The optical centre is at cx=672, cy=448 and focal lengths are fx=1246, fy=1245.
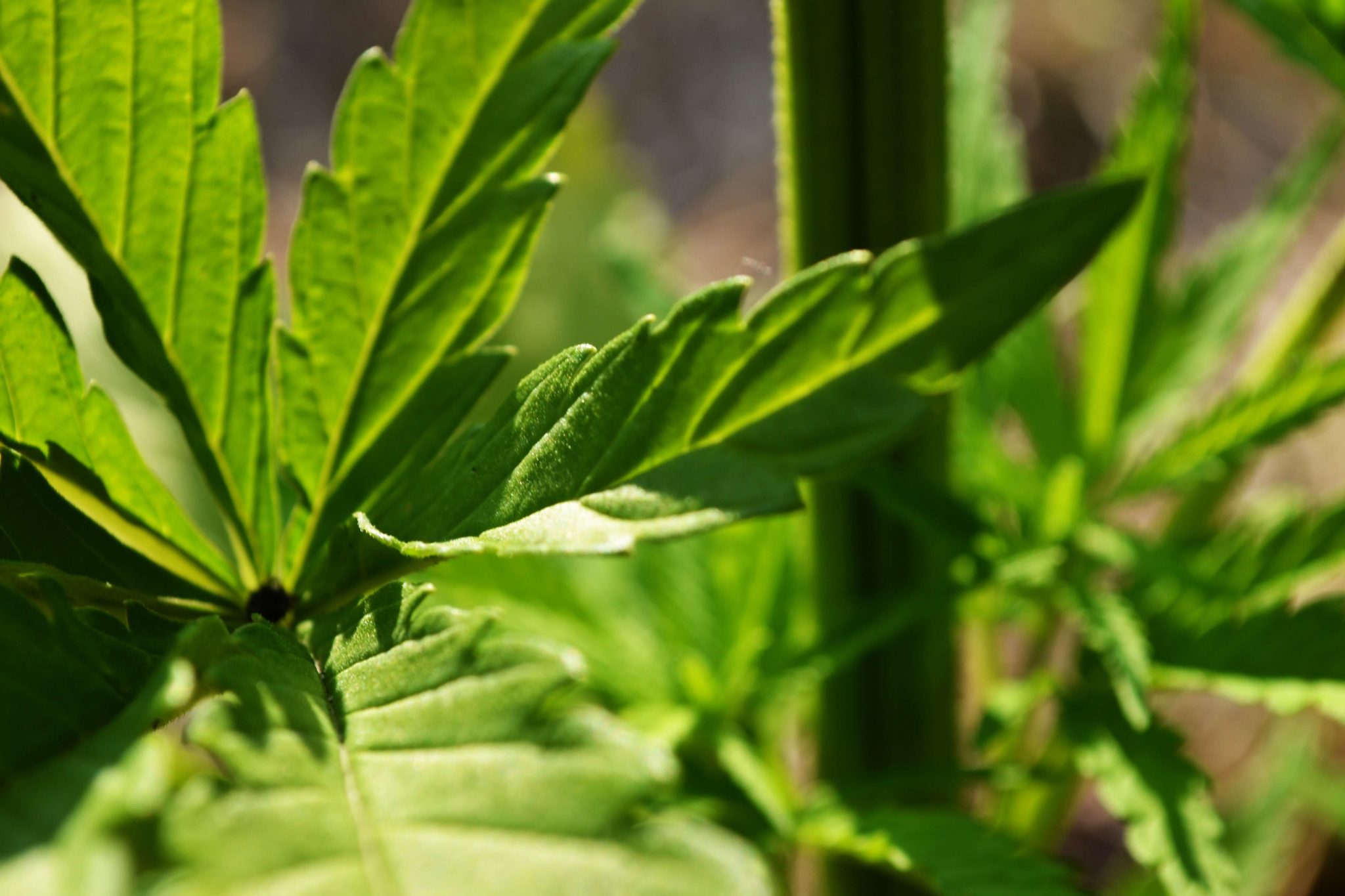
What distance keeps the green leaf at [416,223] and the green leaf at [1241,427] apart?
0.38 metres

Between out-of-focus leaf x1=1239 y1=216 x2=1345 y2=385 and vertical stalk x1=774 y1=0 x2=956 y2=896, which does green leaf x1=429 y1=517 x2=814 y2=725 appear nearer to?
vertical stalk x1=774 y1=0 x2=956 y2=896

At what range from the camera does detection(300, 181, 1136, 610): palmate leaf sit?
0.35 metres

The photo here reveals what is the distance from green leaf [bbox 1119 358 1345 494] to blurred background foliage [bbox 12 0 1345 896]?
0.20 feet

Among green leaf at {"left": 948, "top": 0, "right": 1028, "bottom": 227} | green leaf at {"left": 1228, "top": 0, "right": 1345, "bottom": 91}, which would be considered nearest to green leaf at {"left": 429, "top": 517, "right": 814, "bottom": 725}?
green leaf at {"left": 948, "top": 0, "right": 1028, "bottom": 227}

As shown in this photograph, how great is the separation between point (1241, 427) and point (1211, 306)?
0.19 meters

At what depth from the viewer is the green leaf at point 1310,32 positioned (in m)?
0.63

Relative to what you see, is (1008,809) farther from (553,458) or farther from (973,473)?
(553,458)

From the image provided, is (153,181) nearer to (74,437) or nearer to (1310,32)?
(74,437)

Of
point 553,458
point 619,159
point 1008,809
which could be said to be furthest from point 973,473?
point 619,159

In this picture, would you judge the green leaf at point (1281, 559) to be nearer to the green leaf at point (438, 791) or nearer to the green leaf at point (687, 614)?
the green leaf at point (687, 614)

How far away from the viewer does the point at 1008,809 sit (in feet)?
2.54

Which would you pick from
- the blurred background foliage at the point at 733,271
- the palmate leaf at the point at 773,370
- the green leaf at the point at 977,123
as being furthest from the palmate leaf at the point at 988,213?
the palmate leaf at the point at 773,370

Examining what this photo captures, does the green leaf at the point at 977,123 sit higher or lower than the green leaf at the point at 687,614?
higher

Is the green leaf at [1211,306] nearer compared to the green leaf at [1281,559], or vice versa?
the green leaf at [1281,559]
